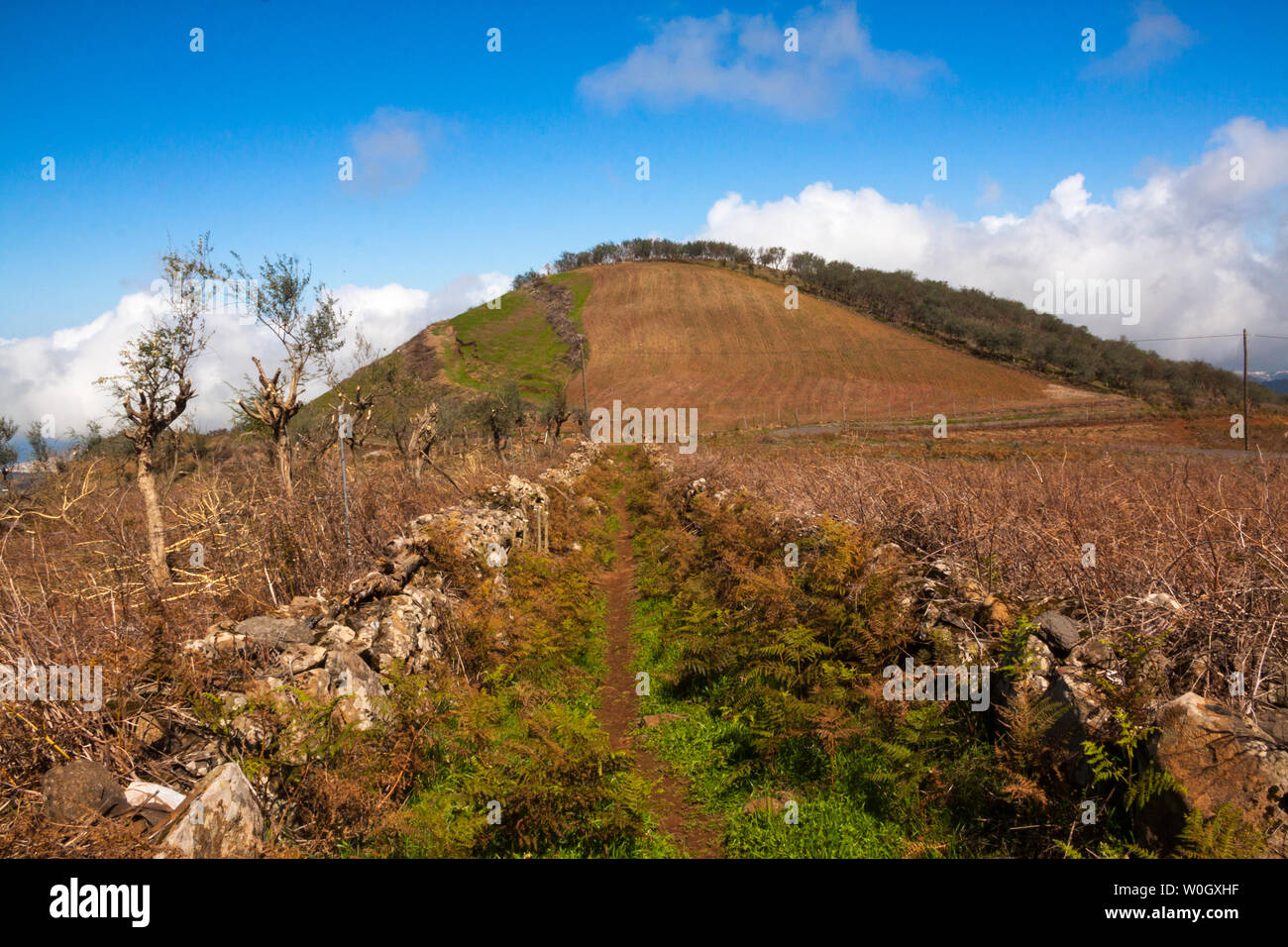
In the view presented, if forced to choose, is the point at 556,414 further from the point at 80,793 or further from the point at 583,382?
the point at 80,793

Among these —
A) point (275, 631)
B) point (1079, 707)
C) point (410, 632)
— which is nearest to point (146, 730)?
point (275, 631)

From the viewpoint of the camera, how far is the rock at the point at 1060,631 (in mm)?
4477

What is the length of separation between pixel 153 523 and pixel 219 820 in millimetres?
6289

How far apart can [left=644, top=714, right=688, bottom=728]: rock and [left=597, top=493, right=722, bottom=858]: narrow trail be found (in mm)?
139

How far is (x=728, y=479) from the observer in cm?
1498

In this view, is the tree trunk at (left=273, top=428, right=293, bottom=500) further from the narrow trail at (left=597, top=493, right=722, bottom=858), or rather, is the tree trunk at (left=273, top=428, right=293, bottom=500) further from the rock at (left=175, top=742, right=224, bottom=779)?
the narrow trail at (left=597, top=493, right=722, bottom=858)

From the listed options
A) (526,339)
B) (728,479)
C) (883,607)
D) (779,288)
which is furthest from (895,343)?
(883,607)

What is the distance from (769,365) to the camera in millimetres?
70750

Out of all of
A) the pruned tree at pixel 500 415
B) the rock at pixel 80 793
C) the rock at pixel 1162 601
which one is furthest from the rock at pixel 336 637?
the pruned tree at pixel 500 415

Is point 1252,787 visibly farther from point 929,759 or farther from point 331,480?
point 331,480

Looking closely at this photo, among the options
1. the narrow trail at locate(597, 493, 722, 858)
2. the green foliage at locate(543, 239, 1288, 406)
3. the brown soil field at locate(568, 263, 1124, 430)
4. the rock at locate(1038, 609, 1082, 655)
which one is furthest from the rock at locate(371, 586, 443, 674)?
the green foliage at locate(543, 239, 1288, 406)

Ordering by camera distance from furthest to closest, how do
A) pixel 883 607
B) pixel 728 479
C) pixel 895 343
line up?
1. pixel 895 343
2. pixel 728 479
3. pixel 883 607

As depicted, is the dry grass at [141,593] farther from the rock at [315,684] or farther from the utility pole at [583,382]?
the utility pole at [583,382]
